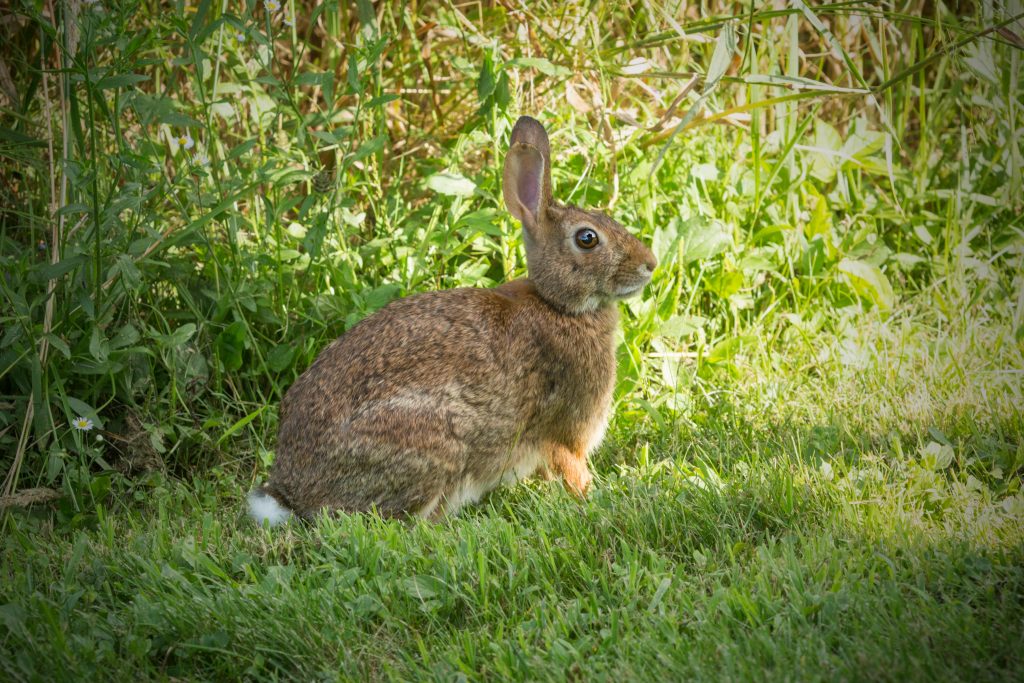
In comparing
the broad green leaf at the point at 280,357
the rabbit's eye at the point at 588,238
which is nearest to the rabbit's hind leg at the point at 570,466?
the rabbit's eye at the point at 588,238

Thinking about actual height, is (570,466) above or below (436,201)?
below

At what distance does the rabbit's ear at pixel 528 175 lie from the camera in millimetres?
3914

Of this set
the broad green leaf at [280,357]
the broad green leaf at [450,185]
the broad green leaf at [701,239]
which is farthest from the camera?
the broad green leaf at [701,239]

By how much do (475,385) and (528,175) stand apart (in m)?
0.92

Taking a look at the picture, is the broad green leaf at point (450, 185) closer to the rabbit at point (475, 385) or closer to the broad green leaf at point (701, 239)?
the rabbit at point (475, 385)

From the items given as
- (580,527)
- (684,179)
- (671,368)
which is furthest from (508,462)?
(684,179)

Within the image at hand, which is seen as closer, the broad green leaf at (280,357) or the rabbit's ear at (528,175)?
the rabbit's ear at (528,175)

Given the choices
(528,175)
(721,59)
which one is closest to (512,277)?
(528,175)

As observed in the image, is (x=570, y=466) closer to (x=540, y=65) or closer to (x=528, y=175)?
(x=528, y=175)

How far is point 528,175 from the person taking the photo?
3986mm

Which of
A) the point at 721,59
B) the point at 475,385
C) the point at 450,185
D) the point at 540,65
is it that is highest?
the point at 721,59

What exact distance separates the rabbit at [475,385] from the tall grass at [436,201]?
50 centimetres

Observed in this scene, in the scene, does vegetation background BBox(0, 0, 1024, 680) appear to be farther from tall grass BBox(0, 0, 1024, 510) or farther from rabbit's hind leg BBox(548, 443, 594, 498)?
rabbit's hind leg BBox(548, 443, 594, 498)

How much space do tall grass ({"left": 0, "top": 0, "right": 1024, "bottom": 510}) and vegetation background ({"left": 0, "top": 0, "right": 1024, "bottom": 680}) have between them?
27 mm
